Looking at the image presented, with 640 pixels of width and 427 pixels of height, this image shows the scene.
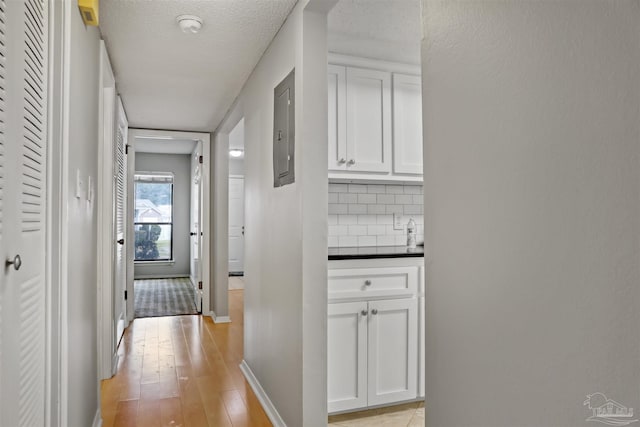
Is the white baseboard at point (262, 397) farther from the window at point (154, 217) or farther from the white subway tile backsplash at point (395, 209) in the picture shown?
the window at point (154, 217)

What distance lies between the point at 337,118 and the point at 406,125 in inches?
20.5

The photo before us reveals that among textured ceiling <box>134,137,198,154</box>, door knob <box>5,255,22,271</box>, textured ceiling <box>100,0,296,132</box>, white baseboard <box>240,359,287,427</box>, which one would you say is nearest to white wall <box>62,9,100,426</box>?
textured ceiling <box>100,0,296,132</box>

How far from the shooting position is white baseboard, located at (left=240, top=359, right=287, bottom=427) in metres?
2.40

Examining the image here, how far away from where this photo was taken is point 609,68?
2.11ft

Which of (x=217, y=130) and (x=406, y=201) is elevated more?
(x=217, y=130)

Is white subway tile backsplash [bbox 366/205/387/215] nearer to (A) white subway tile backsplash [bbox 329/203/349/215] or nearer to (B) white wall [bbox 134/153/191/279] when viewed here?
(A) white subway tile backsplash [bbox 329/203/349/215]

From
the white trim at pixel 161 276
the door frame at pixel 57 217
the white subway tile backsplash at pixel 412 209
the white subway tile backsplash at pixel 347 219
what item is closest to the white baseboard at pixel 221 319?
the white subway tile backsplash at pixel 347 219

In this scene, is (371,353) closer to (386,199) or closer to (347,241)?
(347,241)

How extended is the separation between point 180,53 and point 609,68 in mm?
2732

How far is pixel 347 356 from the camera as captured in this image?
2.41 meters

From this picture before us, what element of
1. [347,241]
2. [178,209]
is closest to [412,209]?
[347,241]

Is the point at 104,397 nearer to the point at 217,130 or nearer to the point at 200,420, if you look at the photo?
the point at 200,420

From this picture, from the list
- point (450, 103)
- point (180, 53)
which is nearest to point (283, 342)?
point (450, 103)

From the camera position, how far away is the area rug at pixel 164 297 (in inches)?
213
